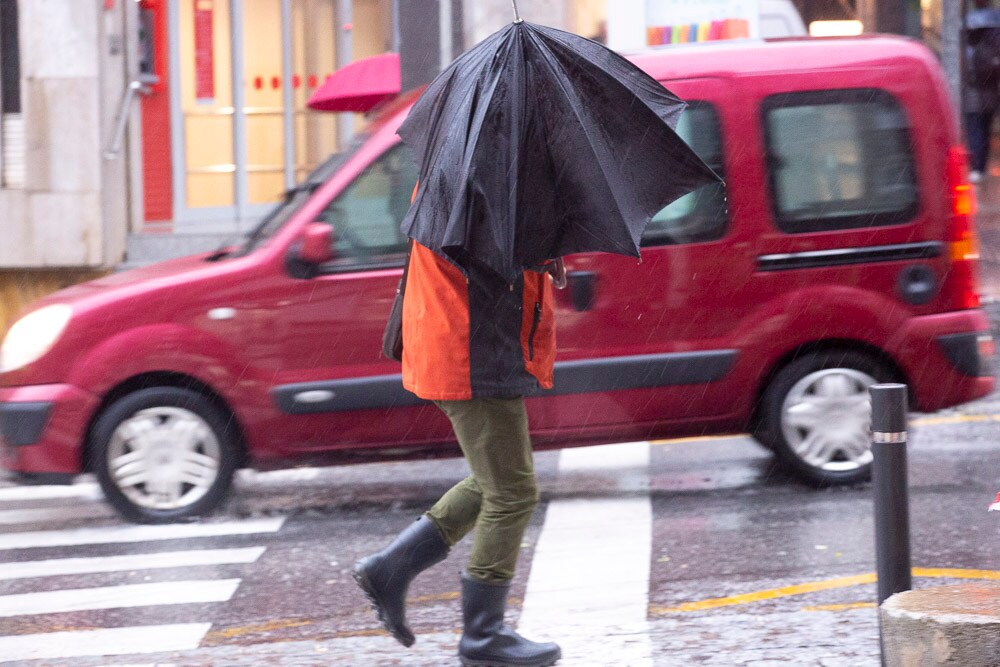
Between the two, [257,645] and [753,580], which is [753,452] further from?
[257,645]

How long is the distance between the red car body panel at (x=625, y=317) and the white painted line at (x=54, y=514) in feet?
1.71

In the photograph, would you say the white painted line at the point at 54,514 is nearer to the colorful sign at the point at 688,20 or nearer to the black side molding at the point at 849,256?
the black side molding at the point at 849,256

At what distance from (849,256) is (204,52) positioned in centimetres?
1048

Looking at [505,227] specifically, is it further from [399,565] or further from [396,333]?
[399,565]

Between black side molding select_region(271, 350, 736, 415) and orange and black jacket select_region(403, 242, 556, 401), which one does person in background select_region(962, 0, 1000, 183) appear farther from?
orange and black jacket select_region(403, 242, 556, 401)

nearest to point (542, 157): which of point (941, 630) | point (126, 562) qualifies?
point (941, 630)

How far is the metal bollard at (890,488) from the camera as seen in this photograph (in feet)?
13.8

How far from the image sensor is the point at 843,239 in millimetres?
7109

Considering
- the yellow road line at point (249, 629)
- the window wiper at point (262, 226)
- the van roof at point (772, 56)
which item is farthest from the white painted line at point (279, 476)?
the van roof at point (772, 56)

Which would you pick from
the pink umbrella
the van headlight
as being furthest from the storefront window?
the van headlight

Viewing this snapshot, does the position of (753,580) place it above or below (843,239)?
below

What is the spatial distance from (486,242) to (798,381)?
3446 mm

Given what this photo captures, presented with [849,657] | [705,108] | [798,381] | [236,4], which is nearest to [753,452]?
[798,381]

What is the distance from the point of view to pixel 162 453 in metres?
6.92
